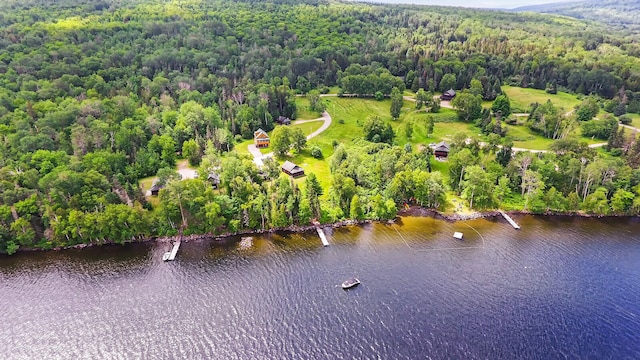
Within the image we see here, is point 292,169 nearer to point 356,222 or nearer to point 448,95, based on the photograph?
point 356,222

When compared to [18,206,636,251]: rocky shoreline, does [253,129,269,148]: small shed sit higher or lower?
higher

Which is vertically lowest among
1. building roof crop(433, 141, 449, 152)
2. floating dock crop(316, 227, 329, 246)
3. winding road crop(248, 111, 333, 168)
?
floating dock crop(316, 227, 329, 246)

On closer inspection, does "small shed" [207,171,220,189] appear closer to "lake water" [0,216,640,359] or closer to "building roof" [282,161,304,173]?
"lake water" [0,216,640,359]

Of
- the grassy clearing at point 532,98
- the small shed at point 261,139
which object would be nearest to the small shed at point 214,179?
the small shed at point 261,139

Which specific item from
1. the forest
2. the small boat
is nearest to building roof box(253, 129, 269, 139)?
the forest

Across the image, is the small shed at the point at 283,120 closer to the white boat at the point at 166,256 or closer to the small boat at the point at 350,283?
the white boat at the point at 166,256

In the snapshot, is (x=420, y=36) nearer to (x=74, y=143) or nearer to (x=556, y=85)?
(x=556, y=85)

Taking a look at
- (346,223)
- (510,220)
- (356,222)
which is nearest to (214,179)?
(346,223)

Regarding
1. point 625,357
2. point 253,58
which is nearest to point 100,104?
point 253,58
